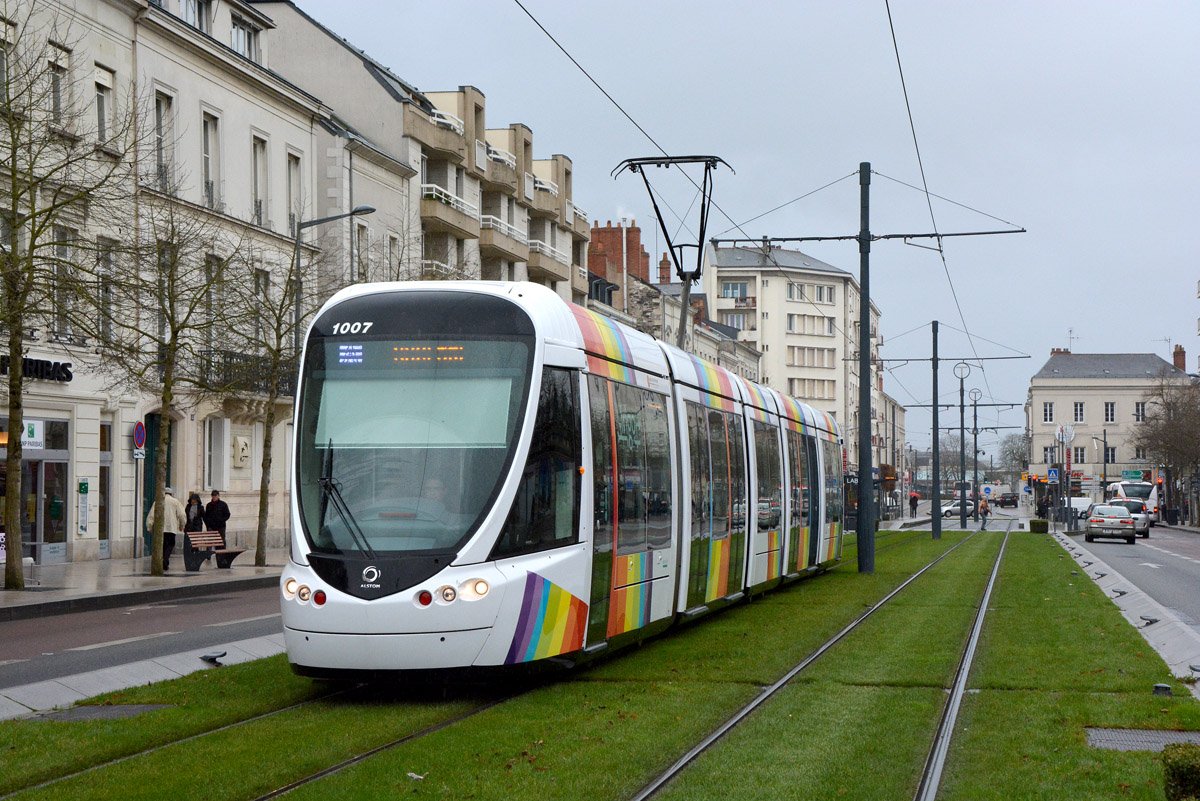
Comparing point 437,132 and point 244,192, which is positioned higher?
point 437,132

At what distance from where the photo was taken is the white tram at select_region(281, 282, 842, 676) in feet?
35.3

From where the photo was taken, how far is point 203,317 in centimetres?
3472

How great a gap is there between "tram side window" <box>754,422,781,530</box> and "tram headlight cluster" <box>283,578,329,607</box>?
404 inches

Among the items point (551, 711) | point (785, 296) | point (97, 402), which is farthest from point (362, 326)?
point (785, 296)

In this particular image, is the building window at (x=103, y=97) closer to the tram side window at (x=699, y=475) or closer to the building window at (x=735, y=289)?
the tram side window at (x=699, y=475)

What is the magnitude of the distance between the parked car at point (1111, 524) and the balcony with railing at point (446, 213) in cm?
2545

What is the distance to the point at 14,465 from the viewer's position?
2258 cm

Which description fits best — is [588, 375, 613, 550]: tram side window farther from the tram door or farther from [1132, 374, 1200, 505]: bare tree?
[1132, 374, 1200, 505]: bare tree

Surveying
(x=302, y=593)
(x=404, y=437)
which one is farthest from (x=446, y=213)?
(x=302, y=593)

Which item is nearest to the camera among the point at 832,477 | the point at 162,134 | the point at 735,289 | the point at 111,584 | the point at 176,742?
the point at 176,742

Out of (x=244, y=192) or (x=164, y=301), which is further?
(x=244, y=192)

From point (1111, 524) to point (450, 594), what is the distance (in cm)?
4876

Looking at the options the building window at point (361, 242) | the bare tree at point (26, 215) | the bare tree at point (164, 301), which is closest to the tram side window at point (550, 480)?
the bare tree at point (26, 215)

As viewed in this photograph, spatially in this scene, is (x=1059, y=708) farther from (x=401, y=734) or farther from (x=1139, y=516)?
(x=1139, y=516)
